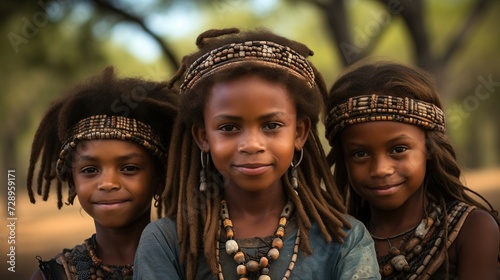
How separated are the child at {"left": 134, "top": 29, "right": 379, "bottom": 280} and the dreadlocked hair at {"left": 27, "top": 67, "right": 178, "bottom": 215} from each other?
1.80 feet

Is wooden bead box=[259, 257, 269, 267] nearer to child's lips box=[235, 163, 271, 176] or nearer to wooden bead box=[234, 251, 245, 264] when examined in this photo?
wooden bead box=[234, 251, 245, 264]

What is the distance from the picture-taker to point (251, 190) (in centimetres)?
325

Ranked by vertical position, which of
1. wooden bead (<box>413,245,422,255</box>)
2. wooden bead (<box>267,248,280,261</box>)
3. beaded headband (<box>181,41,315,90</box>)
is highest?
beaded headband (<box>181,41,315,90</box>)

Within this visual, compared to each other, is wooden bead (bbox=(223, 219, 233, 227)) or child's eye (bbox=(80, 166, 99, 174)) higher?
child's eye (bbox=(80, 166, 99, 174))

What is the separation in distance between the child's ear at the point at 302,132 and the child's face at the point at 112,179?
0.96 m

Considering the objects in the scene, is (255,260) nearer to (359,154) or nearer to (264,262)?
(264,262)

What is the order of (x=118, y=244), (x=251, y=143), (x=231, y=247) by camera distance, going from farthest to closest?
Result: (x=118, y=244) < (x=231, y=247) < (x=251, y=143)

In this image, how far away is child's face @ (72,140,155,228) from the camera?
3828 millimetres

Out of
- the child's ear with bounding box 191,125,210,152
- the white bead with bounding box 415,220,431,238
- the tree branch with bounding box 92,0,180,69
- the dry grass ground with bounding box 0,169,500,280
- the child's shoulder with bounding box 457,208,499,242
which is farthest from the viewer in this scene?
the dry grass ground with bounding box 0,169,500,280

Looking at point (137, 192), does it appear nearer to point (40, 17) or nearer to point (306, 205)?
point (306, 205)

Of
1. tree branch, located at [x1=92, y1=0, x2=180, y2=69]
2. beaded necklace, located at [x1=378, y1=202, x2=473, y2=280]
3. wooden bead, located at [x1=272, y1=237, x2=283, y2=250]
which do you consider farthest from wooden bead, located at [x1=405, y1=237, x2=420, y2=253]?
tree branch, located at [x1=92, y1=0, x2=180, y2=69]

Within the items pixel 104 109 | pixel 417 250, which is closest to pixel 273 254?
Answer: pixel 417 250

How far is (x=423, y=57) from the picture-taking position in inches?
419

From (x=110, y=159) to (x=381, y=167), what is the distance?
4.85ft
